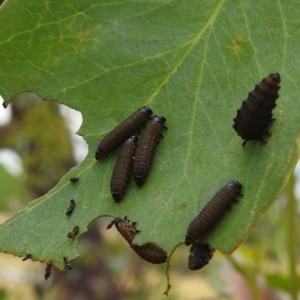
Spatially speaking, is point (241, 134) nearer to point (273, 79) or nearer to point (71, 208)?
point (273, 79)

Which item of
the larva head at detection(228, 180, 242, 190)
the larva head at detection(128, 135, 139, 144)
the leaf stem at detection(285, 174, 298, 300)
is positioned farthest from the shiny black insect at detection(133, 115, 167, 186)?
the leaf stem at detection(285, 174, 298, 300)

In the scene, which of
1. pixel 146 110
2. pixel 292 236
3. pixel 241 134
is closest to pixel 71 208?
pixel 146 110

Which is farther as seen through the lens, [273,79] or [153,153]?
[153,153]

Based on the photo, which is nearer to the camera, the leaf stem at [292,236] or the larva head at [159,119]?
the larva head at [159,119]

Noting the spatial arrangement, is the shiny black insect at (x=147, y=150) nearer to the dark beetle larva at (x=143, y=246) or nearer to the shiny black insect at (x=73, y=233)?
the dark beetle larva at (x=143, y=246)

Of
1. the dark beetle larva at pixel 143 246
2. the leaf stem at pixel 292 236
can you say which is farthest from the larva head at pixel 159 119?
the leaf stem at pixel 292 236

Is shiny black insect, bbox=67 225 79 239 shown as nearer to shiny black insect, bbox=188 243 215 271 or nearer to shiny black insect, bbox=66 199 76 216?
shiny black insect, bbox=66 199 76 216
